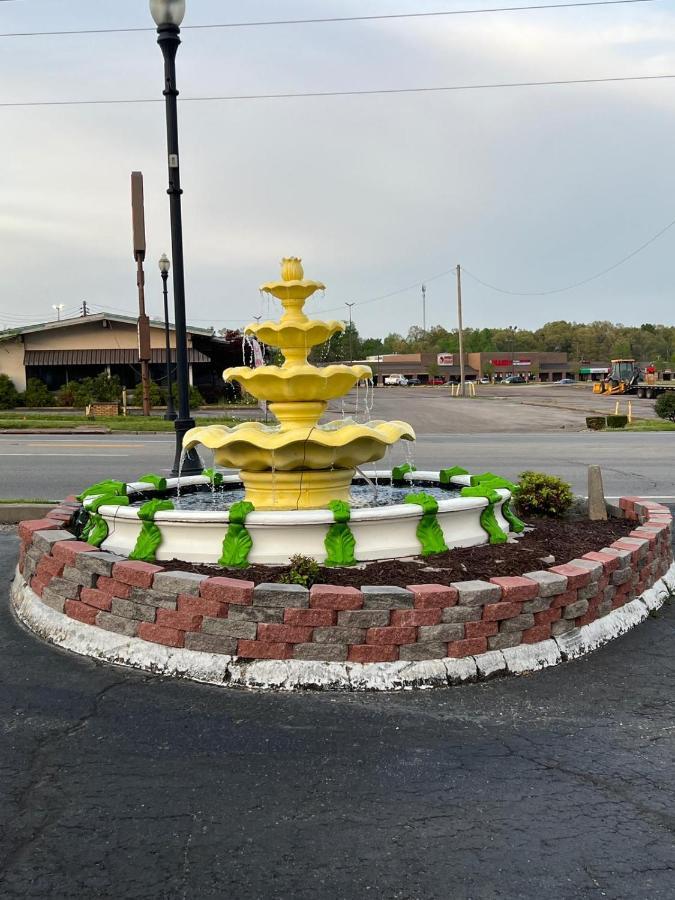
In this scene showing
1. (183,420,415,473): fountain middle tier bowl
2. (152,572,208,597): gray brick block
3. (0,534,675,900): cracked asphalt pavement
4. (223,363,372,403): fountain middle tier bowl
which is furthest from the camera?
(223,363,372,403): fountain middle tier bowl

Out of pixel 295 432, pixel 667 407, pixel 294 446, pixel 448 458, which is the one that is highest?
pixel 295 432

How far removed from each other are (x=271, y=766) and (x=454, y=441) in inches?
746

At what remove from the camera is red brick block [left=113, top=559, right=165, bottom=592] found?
4602 mm

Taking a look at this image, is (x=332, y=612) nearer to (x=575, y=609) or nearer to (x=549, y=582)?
(x=549, y=582)

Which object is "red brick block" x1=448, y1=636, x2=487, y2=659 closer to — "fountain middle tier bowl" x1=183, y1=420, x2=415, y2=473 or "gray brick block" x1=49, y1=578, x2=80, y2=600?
"fountain middle tier bowl" x1=183, y1=420, x2=415, y2=473

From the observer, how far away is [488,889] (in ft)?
8.60

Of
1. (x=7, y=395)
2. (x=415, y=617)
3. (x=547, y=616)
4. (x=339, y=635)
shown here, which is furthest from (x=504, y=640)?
(x=7, y=395)

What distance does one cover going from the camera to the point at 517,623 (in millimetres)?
4512

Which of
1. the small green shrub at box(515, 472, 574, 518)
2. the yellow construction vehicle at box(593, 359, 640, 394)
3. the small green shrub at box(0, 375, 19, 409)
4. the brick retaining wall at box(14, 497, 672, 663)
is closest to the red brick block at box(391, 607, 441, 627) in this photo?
the brick retaining wall at box(14, 497, 672, 663)

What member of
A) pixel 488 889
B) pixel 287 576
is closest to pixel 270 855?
pixel 488 889

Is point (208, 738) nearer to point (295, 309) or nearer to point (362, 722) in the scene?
point (362, 722)

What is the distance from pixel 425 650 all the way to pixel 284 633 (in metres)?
0.81

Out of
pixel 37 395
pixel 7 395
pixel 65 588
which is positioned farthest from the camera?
pixel 37 395

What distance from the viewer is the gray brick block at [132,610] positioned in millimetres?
4602
